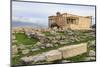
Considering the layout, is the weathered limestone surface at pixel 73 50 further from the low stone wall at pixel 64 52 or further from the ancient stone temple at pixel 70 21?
the ancient stone temple at pixel 70 21

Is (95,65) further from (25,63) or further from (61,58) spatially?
(25,63)

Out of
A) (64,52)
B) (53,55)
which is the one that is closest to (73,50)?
(64,52)

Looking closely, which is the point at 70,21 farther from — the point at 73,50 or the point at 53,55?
the point at 53,55

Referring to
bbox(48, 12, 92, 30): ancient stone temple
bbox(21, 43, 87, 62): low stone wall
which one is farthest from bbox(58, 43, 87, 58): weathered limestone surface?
bbox(48, 12, 92, 30): ancient stone temple

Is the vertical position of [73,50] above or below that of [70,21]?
below

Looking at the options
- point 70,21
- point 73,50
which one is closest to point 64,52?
point 73,50
